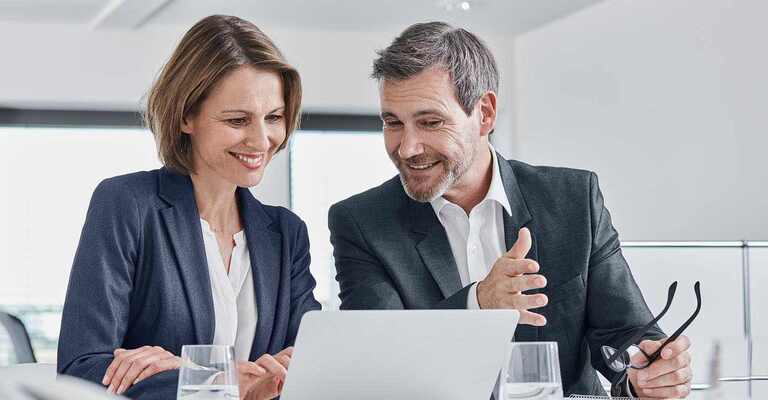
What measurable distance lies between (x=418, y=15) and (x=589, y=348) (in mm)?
4335

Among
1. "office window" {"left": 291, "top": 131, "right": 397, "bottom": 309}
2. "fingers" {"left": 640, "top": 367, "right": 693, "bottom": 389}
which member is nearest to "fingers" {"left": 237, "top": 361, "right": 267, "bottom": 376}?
"fingers" {"left": 640, "top": 367, "right": 693, "bottom": 389}

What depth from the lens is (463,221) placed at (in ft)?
8.25

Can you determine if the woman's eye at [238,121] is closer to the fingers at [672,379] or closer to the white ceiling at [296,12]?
the fingers at [672,379]

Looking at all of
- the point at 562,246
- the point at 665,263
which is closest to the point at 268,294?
the point at 562,246

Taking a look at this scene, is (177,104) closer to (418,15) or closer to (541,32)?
(418,15)

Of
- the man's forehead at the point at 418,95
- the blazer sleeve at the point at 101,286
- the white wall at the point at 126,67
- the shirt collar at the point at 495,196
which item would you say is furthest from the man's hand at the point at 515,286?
the white wall at the point at 126,67

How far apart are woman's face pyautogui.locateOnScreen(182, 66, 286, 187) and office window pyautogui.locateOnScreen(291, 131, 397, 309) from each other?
480cm

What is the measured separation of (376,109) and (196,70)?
492cm

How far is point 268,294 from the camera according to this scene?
2.26 metres

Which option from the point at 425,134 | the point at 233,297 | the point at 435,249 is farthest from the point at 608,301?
the point at 233,297

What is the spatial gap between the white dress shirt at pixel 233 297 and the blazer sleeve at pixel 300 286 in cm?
10

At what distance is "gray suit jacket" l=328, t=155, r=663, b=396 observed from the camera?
93.1 inches

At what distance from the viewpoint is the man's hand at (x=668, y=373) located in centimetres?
199

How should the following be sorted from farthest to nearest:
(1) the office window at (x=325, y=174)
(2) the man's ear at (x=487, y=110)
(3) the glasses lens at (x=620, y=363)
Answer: (1) the office window at (x=325, y=174) < (2) the man's ear at (x=487, y=110) < (3) the glasses lens at (x=620, y=363)
